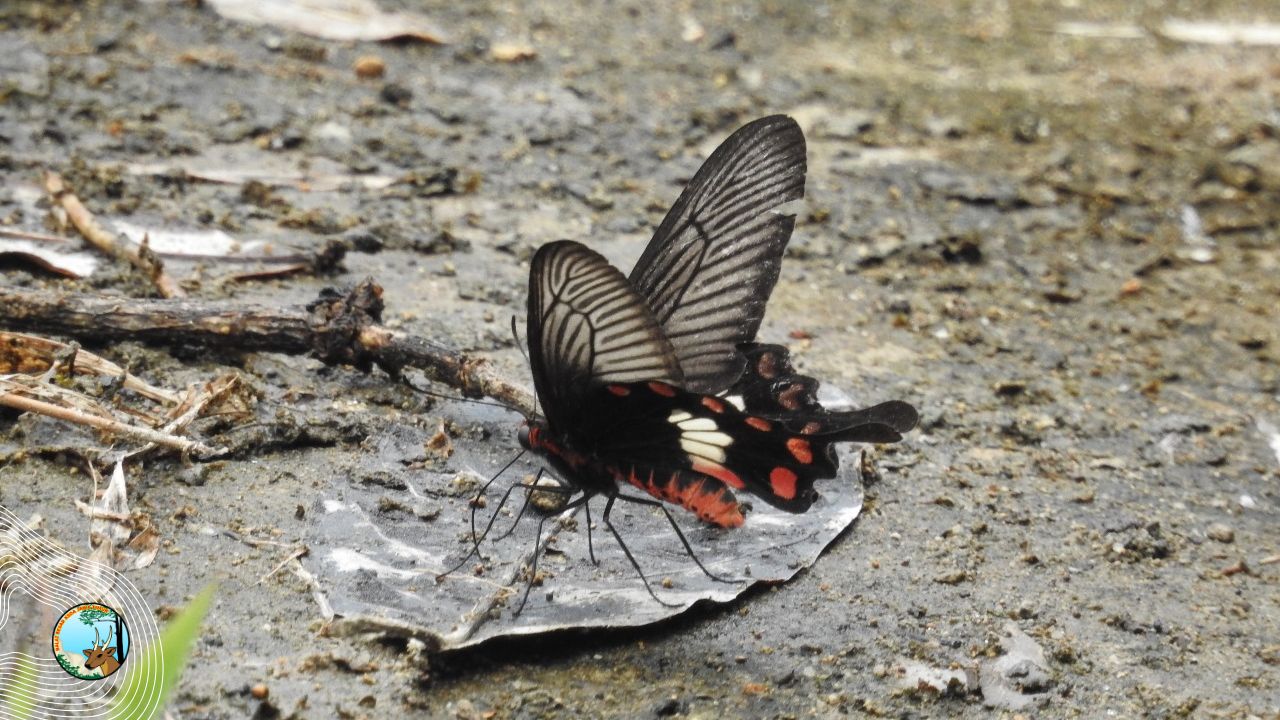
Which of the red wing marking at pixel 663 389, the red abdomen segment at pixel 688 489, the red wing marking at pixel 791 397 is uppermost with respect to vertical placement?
the red wing marking at pixel 663 389

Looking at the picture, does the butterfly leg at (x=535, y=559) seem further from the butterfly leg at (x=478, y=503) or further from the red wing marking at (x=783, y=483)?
the red wing marking at (x=783, y=483)

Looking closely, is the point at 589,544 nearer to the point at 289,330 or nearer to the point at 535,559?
the point at 535,559

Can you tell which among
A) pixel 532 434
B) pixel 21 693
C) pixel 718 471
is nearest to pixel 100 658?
pixel 21 693

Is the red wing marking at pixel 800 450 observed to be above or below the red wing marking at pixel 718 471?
above

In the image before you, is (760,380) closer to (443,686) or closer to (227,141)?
(443,686)

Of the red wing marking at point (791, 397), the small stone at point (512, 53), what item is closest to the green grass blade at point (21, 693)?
the red wing marking at point (791, 397)

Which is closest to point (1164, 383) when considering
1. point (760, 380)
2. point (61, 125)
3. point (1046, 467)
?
point (1046, 467)

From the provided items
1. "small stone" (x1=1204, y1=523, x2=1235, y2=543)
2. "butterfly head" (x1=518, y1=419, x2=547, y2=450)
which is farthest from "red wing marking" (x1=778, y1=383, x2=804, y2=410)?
A: "small stone" (x1=1204, y1=523, x2=1235, y2=543)

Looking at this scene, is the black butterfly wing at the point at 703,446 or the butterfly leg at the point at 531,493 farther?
the butterfly leg at the point at 531,493
